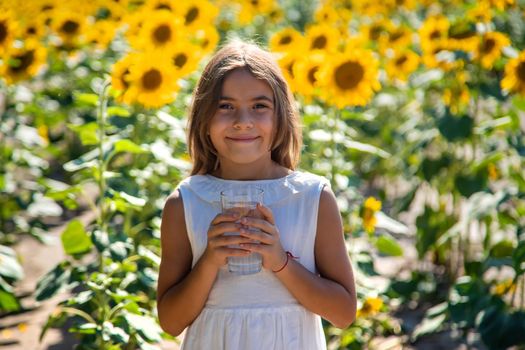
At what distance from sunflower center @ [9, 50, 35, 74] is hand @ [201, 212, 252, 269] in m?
2.82

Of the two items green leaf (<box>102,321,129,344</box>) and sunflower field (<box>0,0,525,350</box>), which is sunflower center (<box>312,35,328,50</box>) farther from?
green leaf (<box>102,321,129,344</box>)

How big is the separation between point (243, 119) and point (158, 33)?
7.41 ft

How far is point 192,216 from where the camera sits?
204cm

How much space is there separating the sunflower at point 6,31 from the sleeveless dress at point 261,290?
91.1 inches

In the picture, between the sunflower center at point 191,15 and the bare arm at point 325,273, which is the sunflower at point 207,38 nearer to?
the sunflower center at point 191,15

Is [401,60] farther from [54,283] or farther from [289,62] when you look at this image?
[54,283]

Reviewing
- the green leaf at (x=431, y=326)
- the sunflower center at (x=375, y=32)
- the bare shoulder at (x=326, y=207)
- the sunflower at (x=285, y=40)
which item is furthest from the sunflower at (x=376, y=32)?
the bare shoulder at (x=326, y=207)

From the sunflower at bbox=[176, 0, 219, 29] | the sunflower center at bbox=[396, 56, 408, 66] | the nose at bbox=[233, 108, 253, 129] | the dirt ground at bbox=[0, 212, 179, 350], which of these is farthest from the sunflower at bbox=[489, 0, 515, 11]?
the nose at bbox=[233, 108, 253, 129]

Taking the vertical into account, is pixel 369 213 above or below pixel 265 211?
below

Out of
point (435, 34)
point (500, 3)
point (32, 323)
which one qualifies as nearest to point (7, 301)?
point (32, 323)

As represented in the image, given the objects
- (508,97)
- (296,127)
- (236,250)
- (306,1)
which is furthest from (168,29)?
(306,1)

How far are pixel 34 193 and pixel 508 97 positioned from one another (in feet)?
7.18

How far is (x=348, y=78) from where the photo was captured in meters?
3.43

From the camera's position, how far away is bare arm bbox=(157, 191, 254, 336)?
1.79 metres
